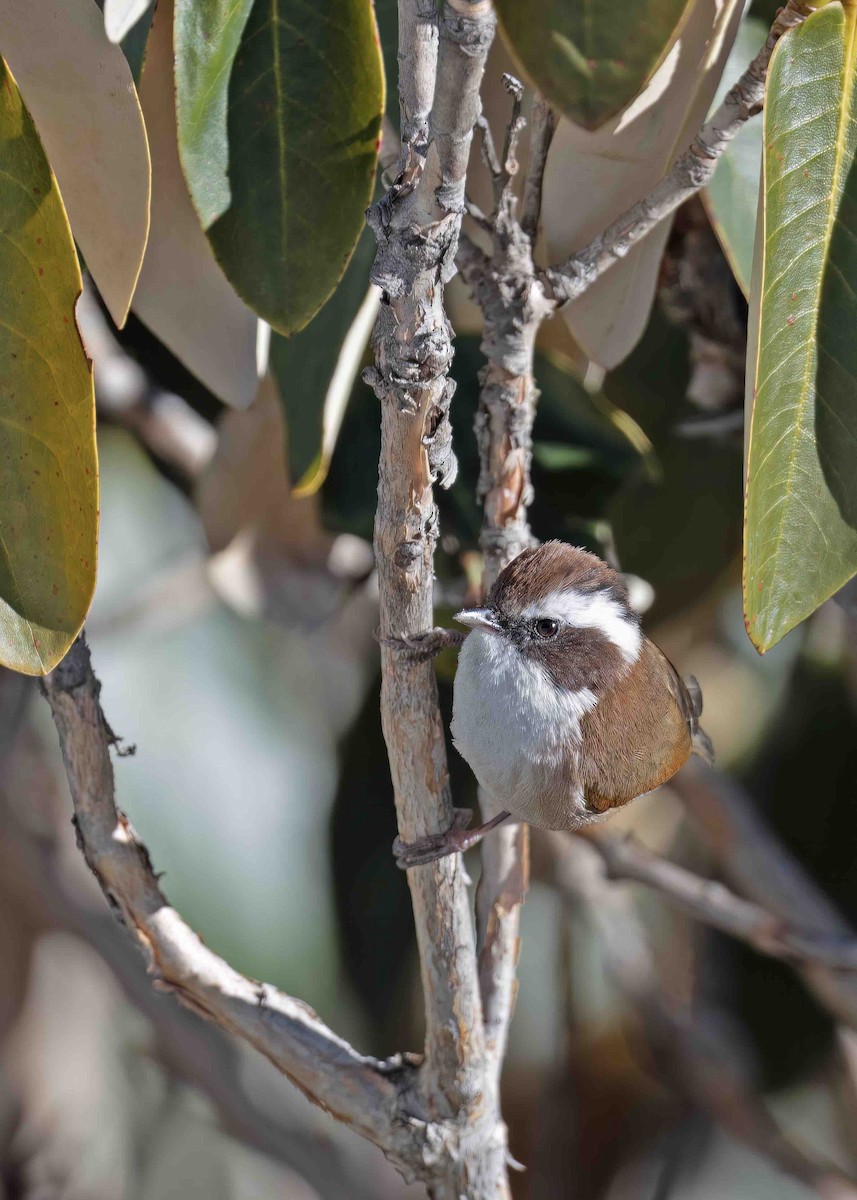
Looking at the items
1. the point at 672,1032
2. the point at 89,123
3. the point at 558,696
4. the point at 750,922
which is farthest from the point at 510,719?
the point at 672,1032

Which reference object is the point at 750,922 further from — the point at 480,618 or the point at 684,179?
the point at 684,179

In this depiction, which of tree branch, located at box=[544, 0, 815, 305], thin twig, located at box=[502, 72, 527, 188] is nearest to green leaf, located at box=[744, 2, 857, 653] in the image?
tree branch, located at box=[544, 0, 815, 305]

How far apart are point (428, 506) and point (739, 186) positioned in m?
0.47

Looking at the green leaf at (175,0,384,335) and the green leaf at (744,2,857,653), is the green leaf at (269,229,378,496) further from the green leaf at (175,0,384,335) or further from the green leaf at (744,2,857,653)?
the green leaf at (744,2,857,653)

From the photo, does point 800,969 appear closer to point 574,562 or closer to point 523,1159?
point 523,1159

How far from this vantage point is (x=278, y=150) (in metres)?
0.78

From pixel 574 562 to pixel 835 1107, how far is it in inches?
46.6

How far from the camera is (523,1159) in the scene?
1742mm

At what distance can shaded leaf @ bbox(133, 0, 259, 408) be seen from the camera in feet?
2.83

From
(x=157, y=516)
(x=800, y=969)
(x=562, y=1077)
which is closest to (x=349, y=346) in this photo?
(x=157, y=516)

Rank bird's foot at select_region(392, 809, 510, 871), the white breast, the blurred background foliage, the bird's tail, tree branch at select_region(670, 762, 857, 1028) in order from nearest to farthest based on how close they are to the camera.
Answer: bird's foot at select_region(392, 809, 510, 871)
the white breast
the bird's tail
tree branch at select_region(670, 762, 857, 1028)
the blurred background foliage

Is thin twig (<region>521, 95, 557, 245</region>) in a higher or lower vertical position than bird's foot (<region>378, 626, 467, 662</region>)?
higher

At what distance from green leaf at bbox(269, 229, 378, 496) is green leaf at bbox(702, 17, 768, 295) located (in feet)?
1.01

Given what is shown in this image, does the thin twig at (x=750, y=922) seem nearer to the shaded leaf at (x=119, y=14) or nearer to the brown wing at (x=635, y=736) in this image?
the brown wing at (x=635, y=736)
